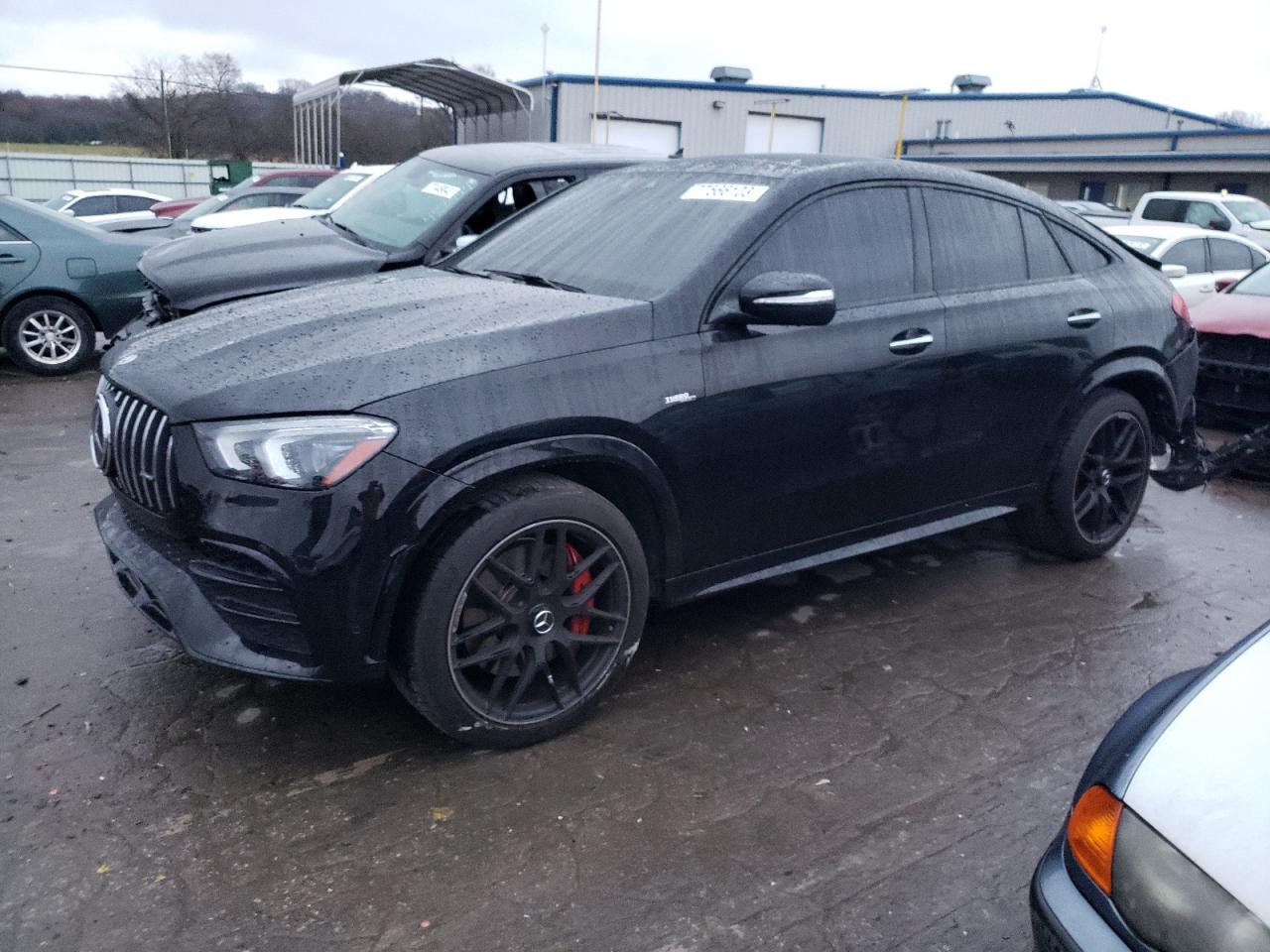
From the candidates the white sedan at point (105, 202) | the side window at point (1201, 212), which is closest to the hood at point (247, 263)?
the side window at point (1201, 212)

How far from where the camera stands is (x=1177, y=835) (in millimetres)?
1807

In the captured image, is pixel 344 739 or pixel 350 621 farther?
pixel 344 739

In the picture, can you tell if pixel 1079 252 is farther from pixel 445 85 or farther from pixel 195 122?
pixel 195 122

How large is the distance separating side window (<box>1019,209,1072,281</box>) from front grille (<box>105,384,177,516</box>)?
351 centimetres

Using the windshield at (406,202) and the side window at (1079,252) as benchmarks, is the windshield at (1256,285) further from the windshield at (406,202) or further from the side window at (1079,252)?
→ the windshield at (406,202)

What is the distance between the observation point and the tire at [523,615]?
9.81ft

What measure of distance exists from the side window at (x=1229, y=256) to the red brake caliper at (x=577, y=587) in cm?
1000

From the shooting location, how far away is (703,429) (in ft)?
11.3

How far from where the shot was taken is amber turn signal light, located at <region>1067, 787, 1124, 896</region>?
1.93 meters

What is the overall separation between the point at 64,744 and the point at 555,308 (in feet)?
6.72

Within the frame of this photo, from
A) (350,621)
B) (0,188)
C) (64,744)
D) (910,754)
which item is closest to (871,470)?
(910,754)

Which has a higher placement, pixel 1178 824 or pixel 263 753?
pixel 1178 824

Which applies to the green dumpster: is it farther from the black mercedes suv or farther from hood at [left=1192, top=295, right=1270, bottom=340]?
the black mercedes suv

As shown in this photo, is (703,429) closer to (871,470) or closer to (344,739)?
(871,470)
